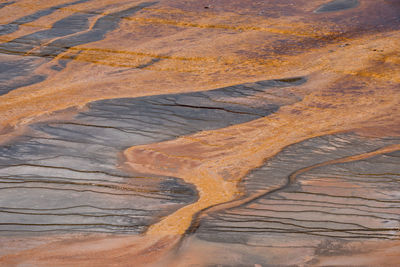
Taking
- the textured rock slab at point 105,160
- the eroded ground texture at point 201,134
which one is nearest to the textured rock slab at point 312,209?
the eroded ground texture at point 201,134

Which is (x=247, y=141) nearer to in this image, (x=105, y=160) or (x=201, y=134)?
(x=201, y=134)

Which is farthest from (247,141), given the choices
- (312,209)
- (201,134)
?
(312,209)

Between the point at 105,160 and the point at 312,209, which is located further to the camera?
the point at 105,160

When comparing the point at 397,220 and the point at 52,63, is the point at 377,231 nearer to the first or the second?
the point at 397,220

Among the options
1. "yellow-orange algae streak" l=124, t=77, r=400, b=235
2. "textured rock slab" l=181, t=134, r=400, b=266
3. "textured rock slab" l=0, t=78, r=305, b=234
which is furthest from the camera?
"yellow-orange algae streak" l=124, t=77, r=400, b=235

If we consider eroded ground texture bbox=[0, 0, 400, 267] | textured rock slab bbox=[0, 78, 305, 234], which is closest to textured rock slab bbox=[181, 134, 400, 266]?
eroded ground texture bbox=[0, 0, 400, 267]

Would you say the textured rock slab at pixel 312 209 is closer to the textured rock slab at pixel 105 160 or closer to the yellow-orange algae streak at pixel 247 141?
the yellow-orange algae streak at pixel 247 141

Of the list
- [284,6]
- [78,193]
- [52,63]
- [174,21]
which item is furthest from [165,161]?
[284,6]

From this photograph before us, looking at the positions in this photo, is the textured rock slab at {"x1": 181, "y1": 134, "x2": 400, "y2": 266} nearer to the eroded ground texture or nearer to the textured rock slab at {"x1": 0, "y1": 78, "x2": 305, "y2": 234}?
the eroded ground texture

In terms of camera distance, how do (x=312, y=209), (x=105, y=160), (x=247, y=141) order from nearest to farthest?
(x=312, y=209) → (x=105, y=160) → (x=247, y=141)
